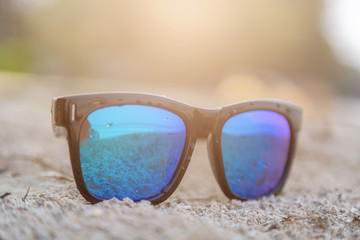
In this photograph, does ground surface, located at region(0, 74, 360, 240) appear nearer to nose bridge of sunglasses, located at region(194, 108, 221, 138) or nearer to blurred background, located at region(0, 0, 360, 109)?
nose bridge of sunglasses, located at region(194, 108, 221, 138)

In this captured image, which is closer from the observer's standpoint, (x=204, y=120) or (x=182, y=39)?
(x=204, y=120)

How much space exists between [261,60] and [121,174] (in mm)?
9187

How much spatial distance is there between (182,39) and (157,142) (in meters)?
8.28

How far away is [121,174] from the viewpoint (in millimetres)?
812

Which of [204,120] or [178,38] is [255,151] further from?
[178,38]

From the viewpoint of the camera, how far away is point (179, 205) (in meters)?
0.81

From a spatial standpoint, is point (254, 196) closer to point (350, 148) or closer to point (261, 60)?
point (350, 148)

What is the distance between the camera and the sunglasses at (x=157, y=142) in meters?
0.76

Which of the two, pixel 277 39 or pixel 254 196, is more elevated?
pixel 277 39

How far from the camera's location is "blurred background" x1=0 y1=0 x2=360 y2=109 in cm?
778

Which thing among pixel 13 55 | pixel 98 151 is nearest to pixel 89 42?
pixel 13 55

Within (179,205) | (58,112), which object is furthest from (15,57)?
(179,205)

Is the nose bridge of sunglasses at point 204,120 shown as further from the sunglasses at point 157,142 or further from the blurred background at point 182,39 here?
the blurred background at point 182,39

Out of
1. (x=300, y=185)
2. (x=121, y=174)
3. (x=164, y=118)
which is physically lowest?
(x=300, y=185)
